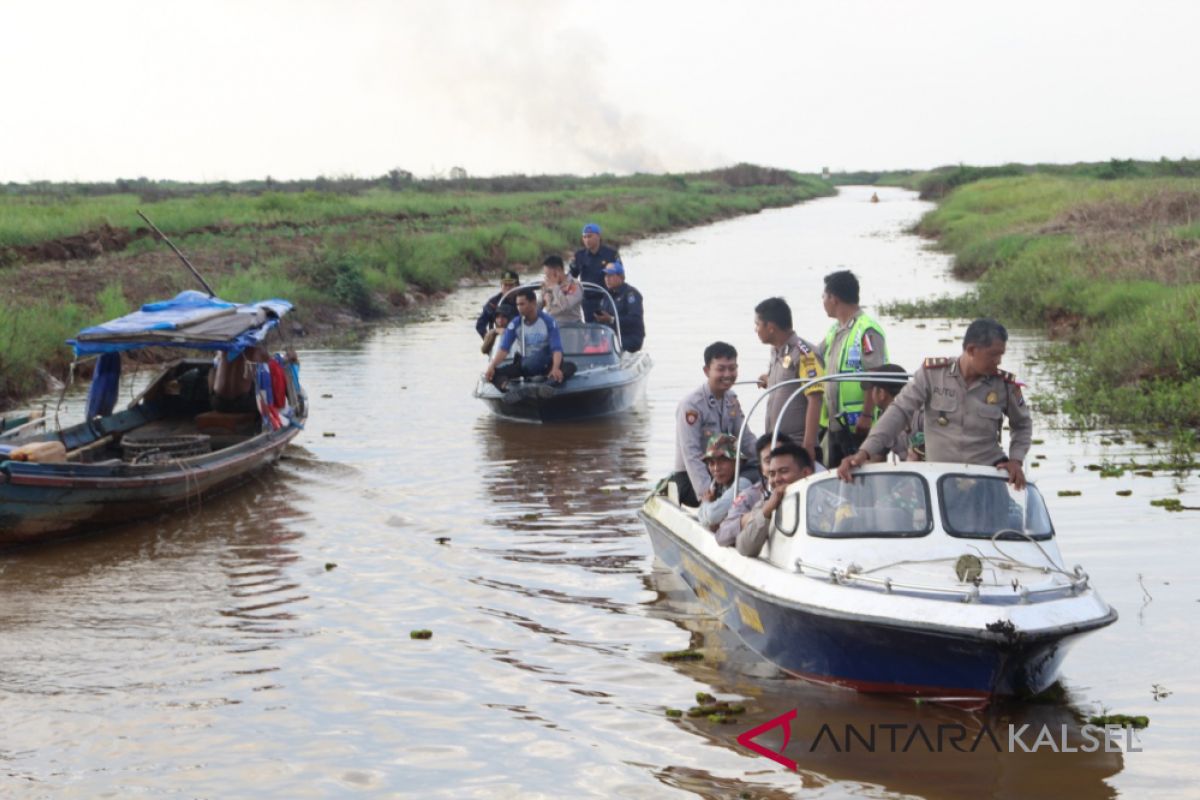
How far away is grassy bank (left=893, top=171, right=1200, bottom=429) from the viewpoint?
16.0 metres

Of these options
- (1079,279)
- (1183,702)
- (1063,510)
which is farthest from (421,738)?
(1079,279)

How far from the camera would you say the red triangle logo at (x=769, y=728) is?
7160mm

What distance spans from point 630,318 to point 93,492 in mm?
8455

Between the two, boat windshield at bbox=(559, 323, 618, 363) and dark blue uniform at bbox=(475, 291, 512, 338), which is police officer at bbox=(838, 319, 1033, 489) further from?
boat windshield at bbox=(559, 323, 618, 363)

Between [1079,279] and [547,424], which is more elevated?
[1079,279]

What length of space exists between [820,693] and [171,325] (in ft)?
26.5

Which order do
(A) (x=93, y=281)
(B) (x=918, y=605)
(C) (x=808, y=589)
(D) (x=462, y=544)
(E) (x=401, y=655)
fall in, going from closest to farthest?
(B) (x=918, y=605)
(C) (x=808, y=589)
(E) (x=401, y=655)
(D) (x=462, y=544)
(A) (x=93, y=281)

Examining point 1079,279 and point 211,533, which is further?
point 1079,279

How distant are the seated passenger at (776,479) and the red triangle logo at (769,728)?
3.35ft

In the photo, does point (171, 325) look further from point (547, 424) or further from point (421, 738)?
point (421, 738)

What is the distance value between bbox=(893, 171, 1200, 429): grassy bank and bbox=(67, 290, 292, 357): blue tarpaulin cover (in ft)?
29.6

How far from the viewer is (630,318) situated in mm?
18672

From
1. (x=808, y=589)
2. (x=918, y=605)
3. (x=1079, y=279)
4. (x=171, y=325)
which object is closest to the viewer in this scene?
(x=918, y=605)

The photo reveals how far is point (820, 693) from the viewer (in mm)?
7875
